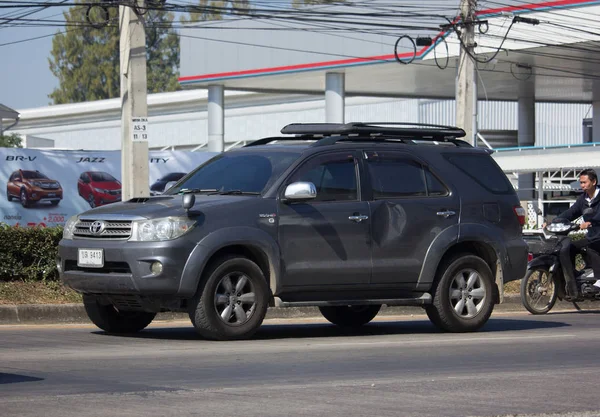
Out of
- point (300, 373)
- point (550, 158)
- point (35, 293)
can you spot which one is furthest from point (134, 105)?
point (550, 158)

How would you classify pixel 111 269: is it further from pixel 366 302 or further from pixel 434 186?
pixel 434 186

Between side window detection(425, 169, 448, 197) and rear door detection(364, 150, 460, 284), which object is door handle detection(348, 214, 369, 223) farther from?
side window detection(425, 169, 448, 197)

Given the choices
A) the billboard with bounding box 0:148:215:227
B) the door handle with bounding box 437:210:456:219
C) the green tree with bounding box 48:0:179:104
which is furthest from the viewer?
the green tree with bounding box 48:0:179:104

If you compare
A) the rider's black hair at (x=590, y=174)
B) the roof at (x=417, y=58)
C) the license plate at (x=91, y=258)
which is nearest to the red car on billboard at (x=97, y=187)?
the roof at (x=417, y=58)

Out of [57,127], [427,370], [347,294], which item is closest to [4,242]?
[347,294]

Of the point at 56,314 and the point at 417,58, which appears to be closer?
the point at 56,314

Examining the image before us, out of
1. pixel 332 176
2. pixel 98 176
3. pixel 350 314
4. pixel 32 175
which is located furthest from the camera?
pixel 98 176

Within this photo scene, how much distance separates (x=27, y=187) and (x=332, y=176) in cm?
1529

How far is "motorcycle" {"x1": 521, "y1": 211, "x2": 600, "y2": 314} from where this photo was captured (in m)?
14.8

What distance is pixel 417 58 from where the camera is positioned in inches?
1420

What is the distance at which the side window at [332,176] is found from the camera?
11.2 metres

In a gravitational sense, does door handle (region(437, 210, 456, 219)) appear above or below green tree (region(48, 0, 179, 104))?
below

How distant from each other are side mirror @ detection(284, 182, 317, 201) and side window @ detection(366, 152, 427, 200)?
3.02 ft

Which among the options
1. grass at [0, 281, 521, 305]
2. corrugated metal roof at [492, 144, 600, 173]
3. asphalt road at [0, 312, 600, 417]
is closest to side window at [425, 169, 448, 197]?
asphalt road at [0, 312, 600, 417]
